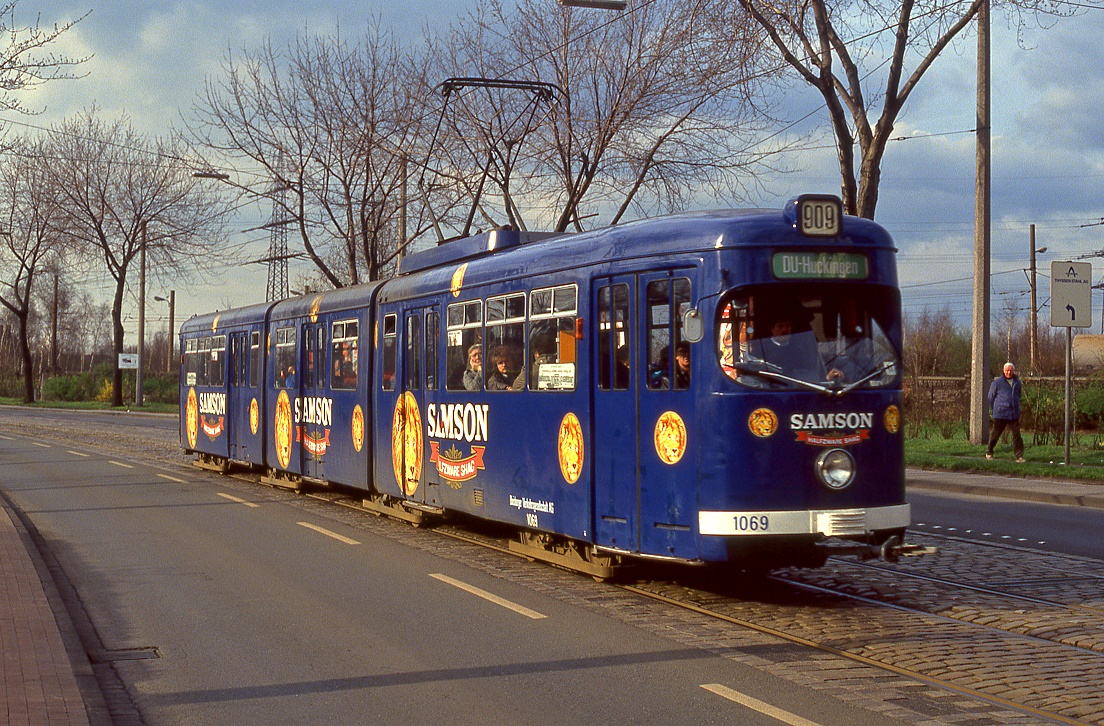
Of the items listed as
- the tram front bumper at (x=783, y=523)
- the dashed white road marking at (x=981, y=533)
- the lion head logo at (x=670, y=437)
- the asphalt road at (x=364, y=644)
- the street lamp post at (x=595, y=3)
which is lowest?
the asphalt road at (x=364, y=644)

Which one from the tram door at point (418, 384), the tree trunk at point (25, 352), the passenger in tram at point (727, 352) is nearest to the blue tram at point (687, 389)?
the passenger in tram at point (727, 352)

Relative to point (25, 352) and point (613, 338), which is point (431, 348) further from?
point (25, 352)

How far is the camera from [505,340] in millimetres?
12484

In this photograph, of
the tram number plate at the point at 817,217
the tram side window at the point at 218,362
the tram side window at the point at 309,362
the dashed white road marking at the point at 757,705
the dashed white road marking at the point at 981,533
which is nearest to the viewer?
the dashed white road marking at the point at 757,705

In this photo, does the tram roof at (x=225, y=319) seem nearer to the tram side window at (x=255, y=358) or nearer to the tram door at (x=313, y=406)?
the tram side window at (x=255, y=358)

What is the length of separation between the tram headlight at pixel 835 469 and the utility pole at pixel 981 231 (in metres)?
17.1

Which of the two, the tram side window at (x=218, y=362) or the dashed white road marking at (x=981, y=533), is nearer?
the dashed white road marking at (x=981, y=533)

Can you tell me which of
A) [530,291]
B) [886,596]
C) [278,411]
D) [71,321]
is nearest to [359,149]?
[278,411]

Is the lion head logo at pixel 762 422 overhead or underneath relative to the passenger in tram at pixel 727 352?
underneath

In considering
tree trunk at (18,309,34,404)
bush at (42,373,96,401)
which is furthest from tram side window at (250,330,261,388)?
bush at (42,373,96,401)

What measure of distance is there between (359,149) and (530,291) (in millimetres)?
19741

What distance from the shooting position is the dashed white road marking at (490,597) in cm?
952

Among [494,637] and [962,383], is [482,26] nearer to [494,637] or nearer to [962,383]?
[962,383]

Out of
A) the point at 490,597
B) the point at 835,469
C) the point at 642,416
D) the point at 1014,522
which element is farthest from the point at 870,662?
the point at 1014,522
